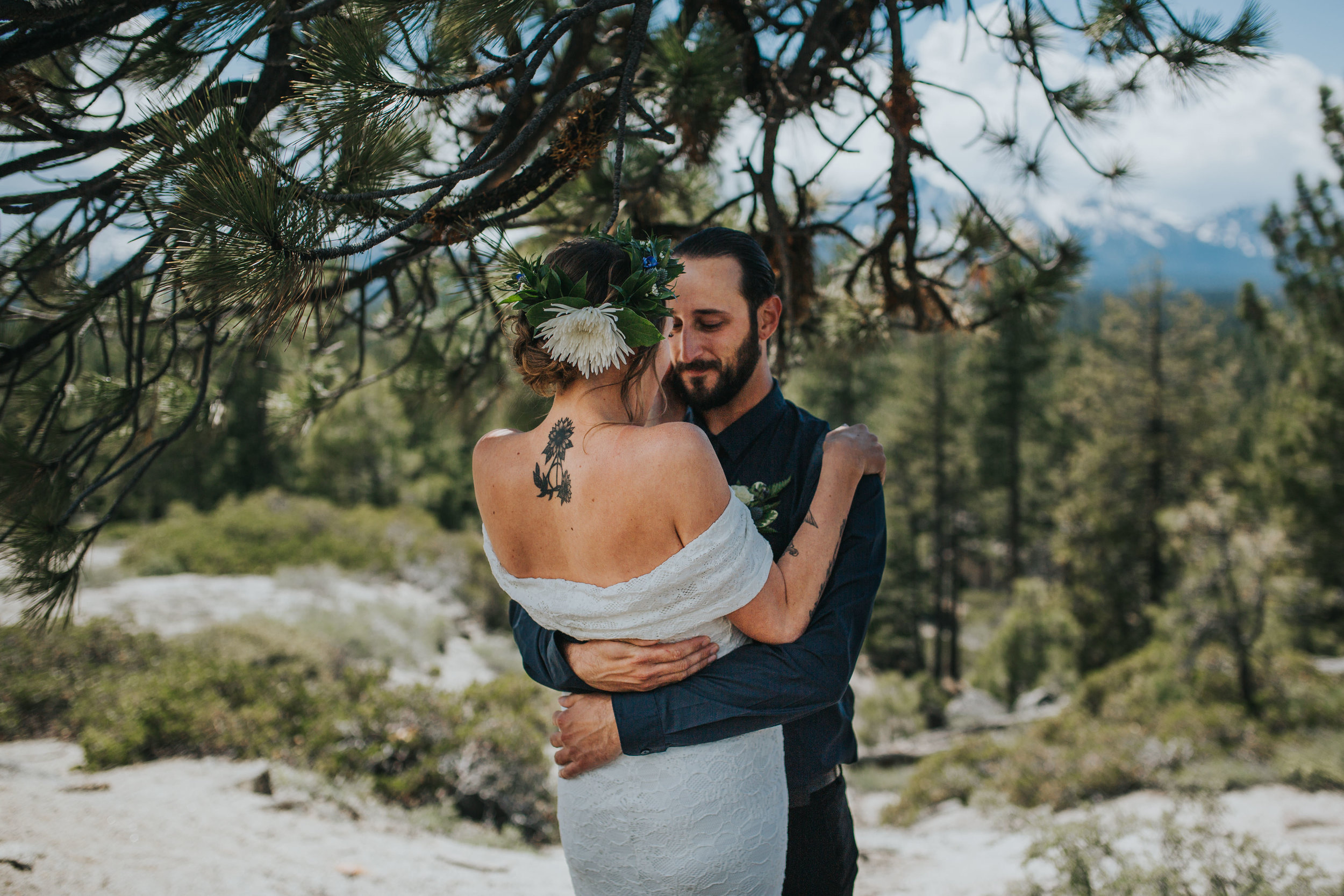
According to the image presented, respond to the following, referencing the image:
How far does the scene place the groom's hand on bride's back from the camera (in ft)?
5.18

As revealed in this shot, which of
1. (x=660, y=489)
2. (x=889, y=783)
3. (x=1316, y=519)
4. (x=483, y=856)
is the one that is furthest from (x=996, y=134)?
(x=1316, y=519)

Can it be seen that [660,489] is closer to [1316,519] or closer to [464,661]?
[464,661]

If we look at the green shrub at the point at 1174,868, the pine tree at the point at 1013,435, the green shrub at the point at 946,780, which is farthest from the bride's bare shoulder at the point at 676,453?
the pine tree at the point at 1013,435

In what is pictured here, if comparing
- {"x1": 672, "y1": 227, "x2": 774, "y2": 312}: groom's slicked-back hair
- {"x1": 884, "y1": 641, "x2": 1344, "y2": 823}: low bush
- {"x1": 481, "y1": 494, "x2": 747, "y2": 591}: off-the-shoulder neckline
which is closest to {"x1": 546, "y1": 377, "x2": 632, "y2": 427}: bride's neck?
{"x1": 481, "y1": 494, "x2": 747, "y2": 591}: off-the-shoulder neckline

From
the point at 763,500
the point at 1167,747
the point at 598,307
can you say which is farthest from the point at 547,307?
the point at 1167,747

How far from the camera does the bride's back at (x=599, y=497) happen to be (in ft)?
4.75

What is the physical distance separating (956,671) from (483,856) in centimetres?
2263

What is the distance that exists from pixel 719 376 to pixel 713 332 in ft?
0.40

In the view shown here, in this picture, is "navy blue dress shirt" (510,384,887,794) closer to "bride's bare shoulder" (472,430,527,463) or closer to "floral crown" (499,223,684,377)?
"bride's bare shoulder" (472,430,527,463)

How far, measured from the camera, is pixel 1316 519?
1389 centimetres

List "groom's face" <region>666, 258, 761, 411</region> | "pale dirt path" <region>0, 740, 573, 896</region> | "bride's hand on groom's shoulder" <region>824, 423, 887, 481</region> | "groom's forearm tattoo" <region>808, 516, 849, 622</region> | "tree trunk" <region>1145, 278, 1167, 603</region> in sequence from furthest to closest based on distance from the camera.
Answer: "tree trunk" <region>1145, 278, 1167, 603</region>, "pale dirt path" <region>0, 740, 573, 896</region>, "groom's face" <region>666, 258, 761, 411</region>, "bride's hand on groom's shoulder" <region>824, 423, 887, 481</region>, "groom's forearm tattoo" <region>808, 516, 849, 622</region>

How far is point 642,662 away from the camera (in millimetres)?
1584

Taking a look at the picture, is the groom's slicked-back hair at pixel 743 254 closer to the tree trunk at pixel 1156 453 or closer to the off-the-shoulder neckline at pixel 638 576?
the off-the-shoulder neckline at pixel 638 576

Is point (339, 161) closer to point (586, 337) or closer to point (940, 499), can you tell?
point (586, 337)
